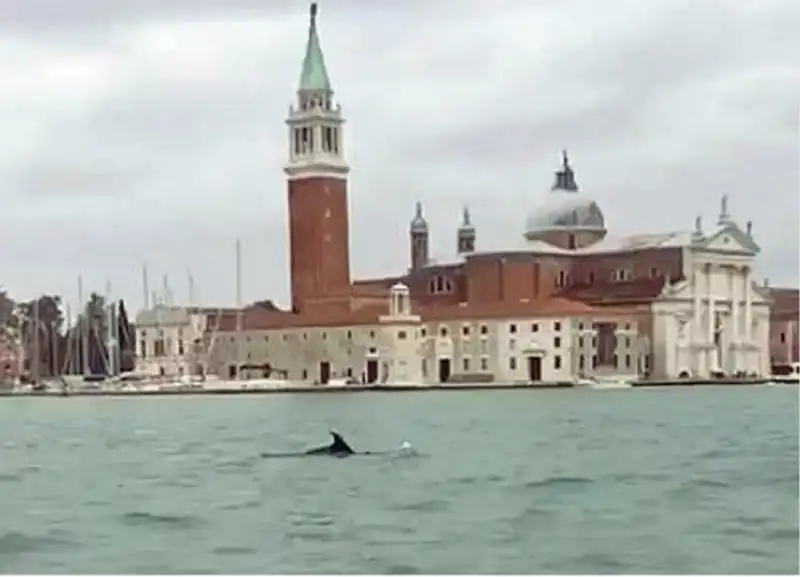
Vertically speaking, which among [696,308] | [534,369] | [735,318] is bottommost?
[534,369]

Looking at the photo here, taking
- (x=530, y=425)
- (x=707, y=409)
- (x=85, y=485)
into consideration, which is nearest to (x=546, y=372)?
(x=707, y=409)

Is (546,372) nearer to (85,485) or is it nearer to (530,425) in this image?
(530,425)

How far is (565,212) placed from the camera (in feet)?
84.1

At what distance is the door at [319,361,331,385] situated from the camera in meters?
24.2

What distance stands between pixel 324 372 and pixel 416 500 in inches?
692

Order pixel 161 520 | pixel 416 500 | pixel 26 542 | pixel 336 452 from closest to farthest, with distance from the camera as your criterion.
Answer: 1. pixel 26 542
2. pixel 161 520
3. pixel 416 500
4. pixel 336 452

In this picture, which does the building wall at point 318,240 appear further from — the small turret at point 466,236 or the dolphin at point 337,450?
the dolphin at point 337,450

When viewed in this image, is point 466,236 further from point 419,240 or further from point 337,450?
point 337,450

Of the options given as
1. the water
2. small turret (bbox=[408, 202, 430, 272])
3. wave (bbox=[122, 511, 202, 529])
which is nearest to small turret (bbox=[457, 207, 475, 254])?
small turret (bbox=[408, 202, 430, 272])

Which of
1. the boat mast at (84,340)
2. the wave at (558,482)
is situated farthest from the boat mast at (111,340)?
the wave at (558,482)

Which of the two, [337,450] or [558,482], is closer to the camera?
[558,482]

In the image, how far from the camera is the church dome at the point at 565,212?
83.9 feet

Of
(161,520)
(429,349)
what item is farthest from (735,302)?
(161,520)

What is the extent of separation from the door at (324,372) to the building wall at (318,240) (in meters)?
0.82
